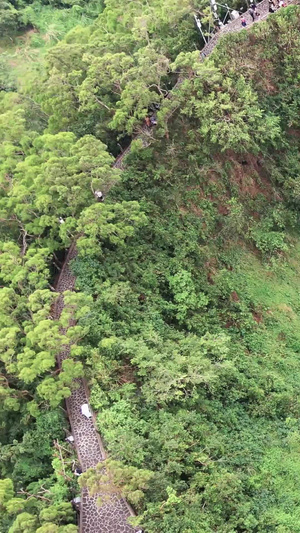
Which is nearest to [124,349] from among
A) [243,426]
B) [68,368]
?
[68,368]

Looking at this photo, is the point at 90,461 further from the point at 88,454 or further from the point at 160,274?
the point at 160,274

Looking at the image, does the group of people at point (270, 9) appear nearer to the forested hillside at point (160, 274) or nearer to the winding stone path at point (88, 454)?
the forested hillside at point (160, 274)

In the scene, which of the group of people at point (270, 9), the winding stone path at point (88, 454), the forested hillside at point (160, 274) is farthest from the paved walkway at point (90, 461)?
the group of people at point (270, 9)

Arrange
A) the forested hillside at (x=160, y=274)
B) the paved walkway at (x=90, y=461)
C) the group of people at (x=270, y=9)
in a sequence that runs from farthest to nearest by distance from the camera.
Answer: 1. the group of people at (x=270, y=9)
2. the forested hillside at (x=160, y=274)
3. the paved walkway at (x=90, y=461)

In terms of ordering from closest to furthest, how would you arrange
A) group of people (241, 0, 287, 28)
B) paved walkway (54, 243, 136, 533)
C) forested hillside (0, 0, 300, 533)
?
paved walkway (54, 243, 136, 533), forested hillside (0, 0, 300, 533), group of people (241, 0, 287, 28)

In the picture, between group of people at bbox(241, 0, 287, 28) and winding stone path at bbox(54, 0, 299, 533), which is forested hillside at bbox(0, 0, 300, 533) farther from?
group of people at bbox(241, 0, 287, 28)

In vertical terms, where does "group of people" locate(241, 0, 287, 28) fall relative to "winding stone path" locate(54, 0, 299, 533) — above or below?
above

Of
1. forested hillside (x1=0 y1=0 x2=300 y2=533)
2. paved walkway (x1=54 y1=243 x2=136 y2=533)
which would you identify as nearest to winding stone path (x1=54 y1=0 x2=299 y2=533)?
paved walkway (x1=54 y1=243 x2=136 y2=533)

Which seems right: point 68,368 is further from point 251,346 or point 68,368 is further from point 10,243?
point 251,346

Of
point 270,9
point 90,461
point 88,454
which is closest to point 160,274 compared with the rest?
point 88,454
